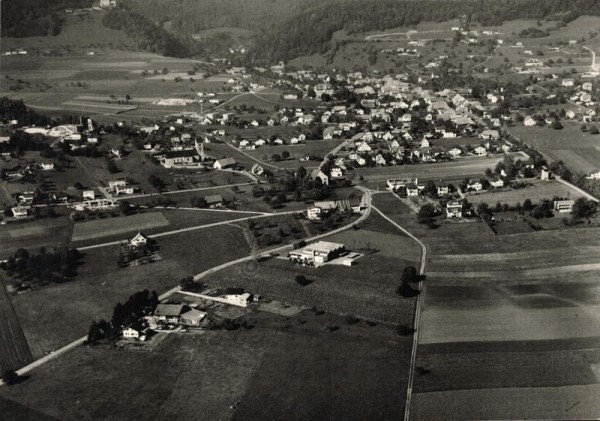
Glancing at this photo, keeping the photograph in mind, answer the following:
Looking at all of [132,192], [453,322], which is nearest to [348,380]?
[453,322]

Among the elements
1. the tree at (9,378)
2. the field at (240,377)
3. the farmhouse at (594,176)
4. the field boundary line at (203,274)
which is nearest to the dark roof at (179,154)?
the field boundary line at (203,274)

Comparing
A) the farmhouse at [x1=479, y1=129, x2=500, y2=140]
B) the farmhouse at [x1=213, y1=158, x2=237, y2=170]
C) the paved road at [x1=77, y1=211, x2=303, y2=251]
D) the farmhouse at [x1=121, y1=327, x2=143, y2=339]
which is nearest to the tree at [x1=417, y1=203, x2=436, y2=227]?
the paved road at [x1=77, y1=211, x2=303, y2=251]

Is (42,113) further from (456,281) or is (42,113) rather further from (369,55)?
(456,281)

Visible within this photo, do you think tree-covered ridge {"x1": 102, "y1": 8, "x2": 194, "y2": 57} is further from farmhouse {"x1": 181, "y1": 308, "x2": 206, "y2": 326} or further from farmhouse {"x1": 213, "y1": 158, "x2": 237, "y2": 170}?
farmhouse {"x1": 181, "y1": 308, "x2": 206, "y2": 326}

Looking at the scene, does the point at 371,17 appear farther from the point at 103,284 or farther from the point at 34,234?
the point at 103,284

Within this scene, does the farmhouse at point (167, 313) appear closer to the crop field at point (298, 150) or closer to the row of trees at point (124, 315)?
the row of trees at point (124, 315)

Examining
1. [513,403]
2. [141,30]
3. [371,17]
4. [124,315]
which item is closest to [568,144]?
[513,403]
